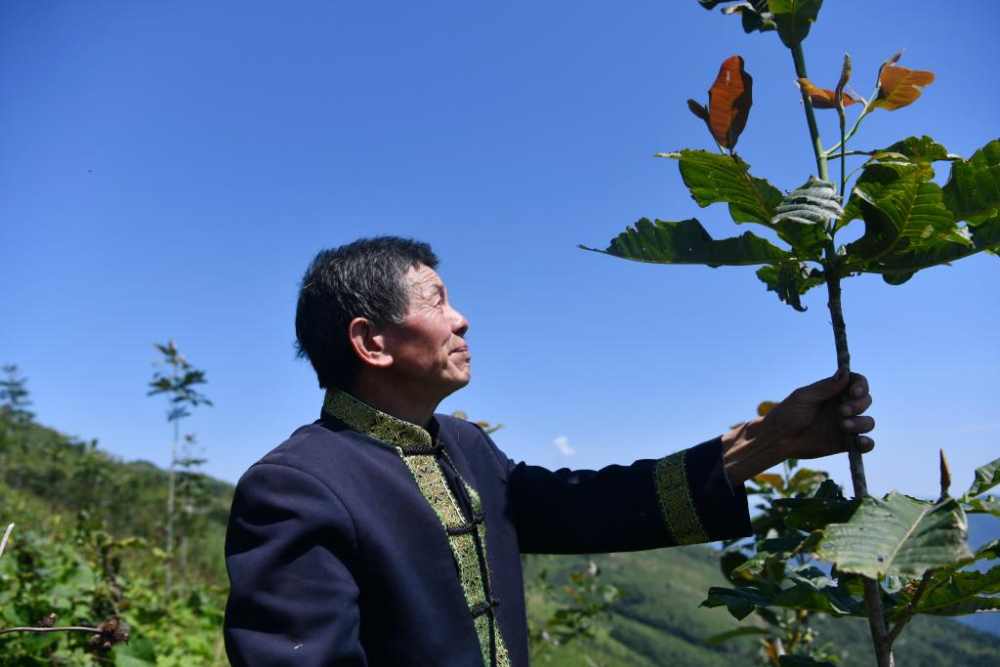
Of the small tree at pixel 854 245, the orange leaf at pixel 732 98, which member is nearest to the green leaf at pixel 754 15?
the small tree at pixel 854 245

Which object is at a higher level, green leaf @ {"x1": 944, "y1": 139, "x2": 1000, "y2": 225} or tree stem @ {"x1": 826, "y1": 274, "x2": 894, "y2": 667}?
green leaf @ {"x1": 944, "y1": 139, "x2": 1000, "y2": 225}

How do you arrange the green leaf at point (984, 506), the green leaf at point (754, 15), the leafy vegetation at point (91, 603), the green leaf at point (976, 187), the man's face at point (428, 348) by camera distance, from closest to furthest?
the green leaf at point (984, 506) < the green leaf at point (976, 187) < the green leaf at point (754, 15) < the man's face at point (428, 348) < the leafy vegetation at point (91, 603)

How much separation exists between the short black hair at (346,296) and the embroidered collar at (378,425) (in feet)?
0.28

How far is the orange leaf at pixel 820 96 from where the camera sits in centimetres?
138

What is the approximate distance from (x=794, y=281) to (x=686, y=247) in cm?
25

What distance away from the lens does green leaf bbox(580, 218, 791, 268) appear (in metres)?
1.44

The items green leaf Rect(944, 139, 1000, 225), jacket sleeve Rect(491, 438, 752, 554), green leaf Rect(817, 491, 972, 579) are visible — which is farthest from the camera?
jacket sleeve Rect(491, 438, 752, 554)

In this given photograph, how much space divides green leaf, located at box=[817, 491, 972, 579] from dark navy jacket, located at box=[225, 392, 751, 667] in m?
0.55

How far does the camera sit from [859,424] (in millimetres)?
1406

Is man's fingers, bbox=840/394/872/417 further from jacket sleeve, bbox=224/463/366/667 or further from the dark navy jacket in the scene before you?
jacket sleeve, bbox=224/463/366/667

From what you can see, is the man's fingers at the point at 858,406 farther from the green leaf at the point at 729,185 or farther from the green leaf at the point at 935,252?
the green leaf at the point at 729,185

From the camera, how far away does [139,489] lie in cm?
1490

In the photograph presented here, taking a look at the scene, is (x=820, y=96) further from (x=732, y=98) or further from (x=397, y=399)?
(x=397, y=399)

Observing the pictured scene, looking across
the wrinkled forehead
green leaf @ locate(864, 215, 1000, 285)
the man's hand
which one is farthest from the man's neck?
green leaf @ locate(864, 215, 1000, 285)
